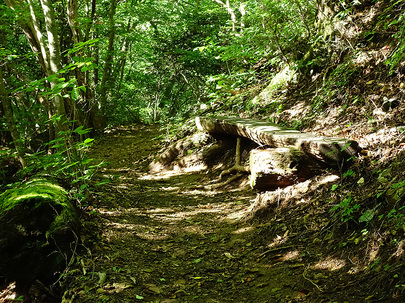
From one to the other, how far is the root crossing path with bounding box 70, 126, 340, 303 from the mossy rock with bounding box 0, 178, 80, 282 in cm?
32

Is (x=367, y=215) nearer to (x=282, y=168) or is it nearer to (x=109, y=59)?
(x=282, y=168)

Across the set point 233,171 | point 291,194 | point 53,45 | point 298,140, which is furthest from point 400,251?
point 53,45

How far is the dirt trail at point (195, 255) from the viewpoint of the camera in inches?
121

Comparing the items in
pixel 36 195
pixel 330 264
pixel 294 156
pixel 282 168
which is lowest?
pixel 330 264

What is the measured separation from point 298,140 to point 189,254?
2.25 meters

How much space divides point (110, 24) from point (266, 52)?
17.7 ft

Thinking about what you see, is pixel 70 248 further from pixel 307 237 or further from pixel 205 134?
pixel 205 134

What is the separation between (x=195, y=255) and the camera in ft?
13.3

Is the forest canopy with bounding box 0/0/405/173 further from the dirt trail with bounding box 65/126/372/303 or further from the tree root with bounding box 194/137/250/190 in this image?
the tree root with bounding box 194/137/250/190

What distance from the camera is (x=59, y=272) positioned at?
133 inches

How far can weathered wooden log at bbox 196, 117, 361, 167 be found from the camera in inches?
159

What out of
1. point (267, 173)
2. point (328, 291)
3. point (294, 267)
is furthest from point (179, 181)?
point (328, 291)

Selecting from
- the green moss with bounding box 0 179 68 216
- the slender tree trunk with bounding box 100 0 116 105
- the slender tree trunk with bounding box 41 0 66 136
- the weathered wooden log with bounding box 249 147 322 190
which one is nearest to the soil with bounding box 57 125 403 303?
the weathered wooden log with bounding box 249 147 322 190

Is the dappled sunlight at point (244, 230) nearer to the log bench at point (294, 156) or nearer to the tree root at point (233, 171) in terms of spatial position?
the log bench at point (294, 156)
